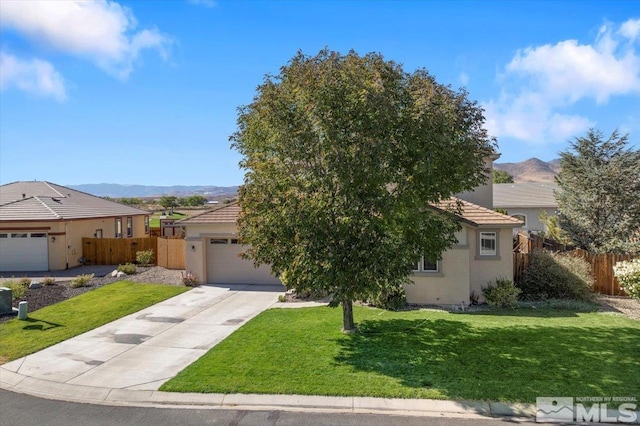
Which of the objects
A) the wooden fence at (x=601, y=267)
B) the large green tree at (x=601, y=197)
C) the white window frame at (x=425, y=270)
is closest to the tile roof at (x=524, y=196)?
the large green tree at (x=601, y=197)

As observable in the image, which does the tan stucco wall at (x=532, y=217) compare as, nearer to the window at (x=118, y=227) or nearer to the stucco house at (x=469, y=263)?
the stucco house at (x=469, y=263)

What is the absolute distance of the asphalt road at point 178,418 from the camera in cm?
708

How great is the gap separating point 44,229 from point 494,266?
2441cm

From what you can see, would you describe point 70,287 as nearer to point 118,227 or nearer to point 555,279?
point 118,227

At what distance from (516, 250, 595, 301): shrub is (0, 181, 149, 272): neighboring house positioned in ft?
81.7

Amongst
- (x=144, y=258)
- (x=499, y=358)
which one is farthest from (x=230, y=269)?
(x=499, y=358)

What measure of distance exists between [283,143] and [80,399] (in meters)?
6.88

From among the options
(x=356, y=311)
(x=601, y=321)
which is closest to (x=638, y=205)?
(x=601, y=321)

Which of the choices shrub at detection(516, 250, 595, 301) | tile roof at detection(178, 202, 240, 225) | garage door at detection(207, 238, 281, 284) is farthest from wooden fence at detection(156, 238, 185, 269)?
shrub at detection(516, 250, 595, 301)

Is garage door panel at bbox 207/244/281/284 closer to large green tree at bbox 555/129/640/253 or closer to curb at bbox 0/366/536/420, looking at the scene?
curb at bbox 0/366/536/420

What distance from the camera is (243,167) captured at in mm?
10852

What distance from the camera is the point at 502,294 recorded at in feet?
52.1

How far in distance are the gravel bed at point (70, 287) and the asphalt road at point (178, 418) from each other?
26.5 feet

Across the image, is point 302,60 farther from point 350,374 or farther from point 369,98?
point 350,374
